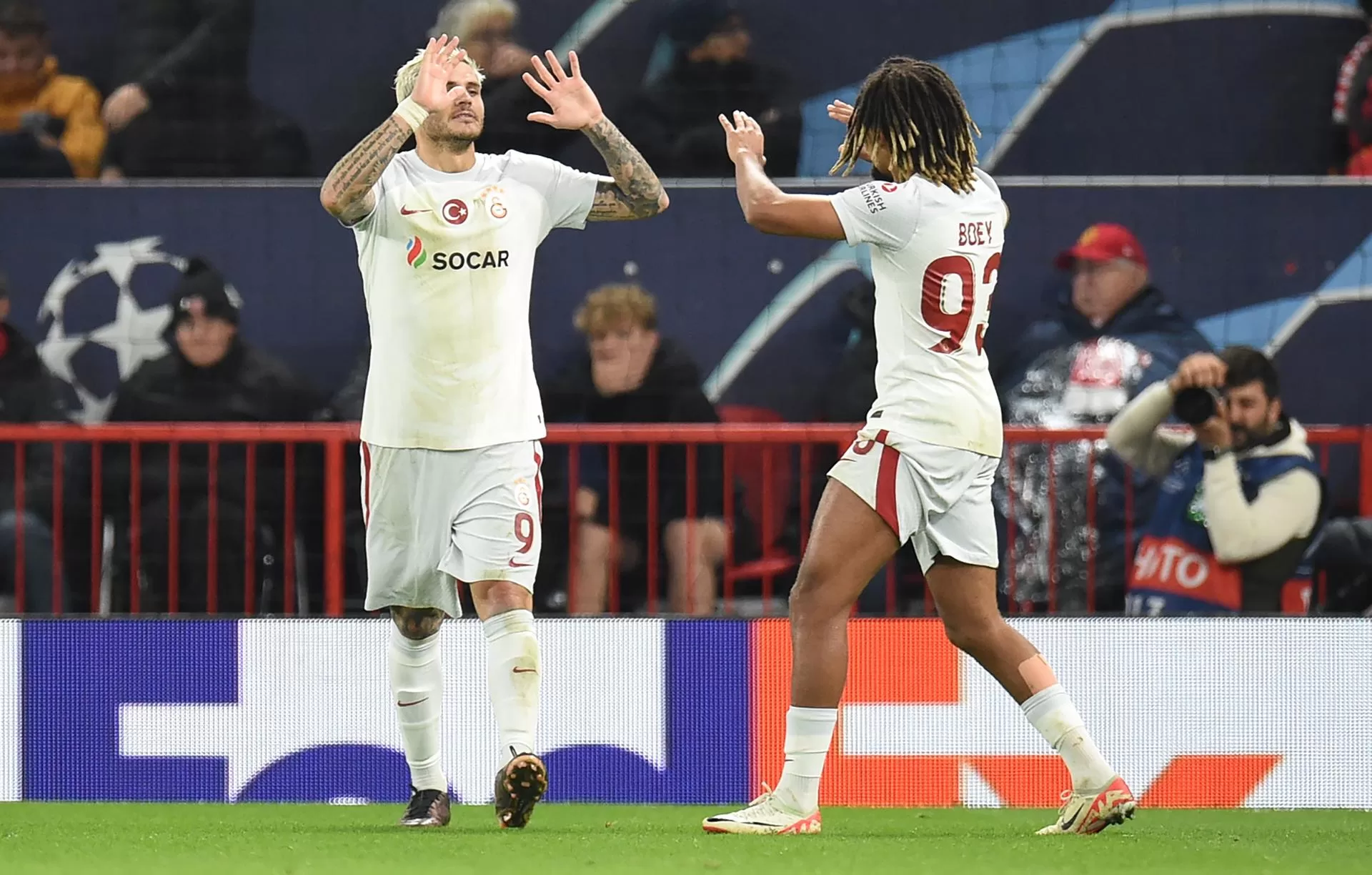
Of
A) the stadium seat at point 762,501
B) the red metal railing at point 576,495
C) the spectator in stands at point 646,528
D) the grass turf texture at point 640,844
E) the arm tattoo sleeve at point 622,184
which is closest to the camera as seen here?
the grass turf texture at point 640,844

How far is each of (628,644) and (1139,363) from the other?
320 centimetres

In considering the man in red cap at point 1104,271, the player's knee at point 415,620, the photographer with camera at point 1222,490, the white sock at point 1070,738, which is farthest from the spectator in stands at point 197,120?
the white sock at point 1070,738

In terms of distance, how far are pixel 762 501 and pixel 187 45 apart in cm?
395

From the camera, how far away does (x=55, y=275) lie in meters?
10.4

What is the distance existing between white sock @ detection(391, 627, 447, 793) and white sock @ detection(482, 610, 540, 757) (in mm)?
418

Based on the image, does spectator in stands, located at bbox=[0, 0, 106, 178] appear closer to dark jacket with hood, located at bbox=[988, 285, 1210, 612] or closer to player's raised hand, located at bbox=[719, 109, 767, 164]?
dark jacket with hood, located at bbox=[988, 285, 1210, 612]

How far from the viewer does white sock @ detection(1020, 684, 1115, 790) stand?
18.8 feet

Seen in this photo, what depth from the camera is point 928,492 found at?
5691 mm

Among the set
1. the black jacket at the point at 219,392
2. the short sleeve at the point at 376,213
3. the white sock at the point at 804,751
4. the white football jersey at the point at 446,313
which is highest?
the short sleeve at the point at 376,213

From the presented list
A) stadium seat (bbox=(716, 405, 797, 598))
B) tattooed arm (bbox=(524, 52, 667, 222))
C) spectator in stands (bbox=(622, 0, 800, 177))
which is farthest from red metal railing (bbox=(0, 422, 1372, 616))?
tattooed arm (bbox=(524, 52, 667, 222))

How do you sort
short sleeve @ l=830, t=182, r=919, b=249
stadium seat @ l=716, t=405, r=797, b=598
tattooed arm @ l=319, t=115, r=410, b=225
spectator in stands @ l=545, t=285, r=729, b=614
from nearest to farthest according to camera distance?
short sleeve @ l=830, t=182, r=919, b=249 → tattooed arm @ l=319, t=115, r=410, b=225 → spectator in stands @ l=545, t=285, r=729, b=614 → stadium seat @ l=716, t=405, r=797, b=598

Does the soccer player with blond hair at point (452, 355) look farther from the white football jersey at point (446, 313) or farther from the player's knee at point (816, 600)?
the player's knee at point (816, 600)

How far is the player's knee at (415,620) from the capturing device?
6.21 metres

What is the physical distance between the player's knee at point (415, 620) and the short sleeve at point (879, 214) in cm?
163
